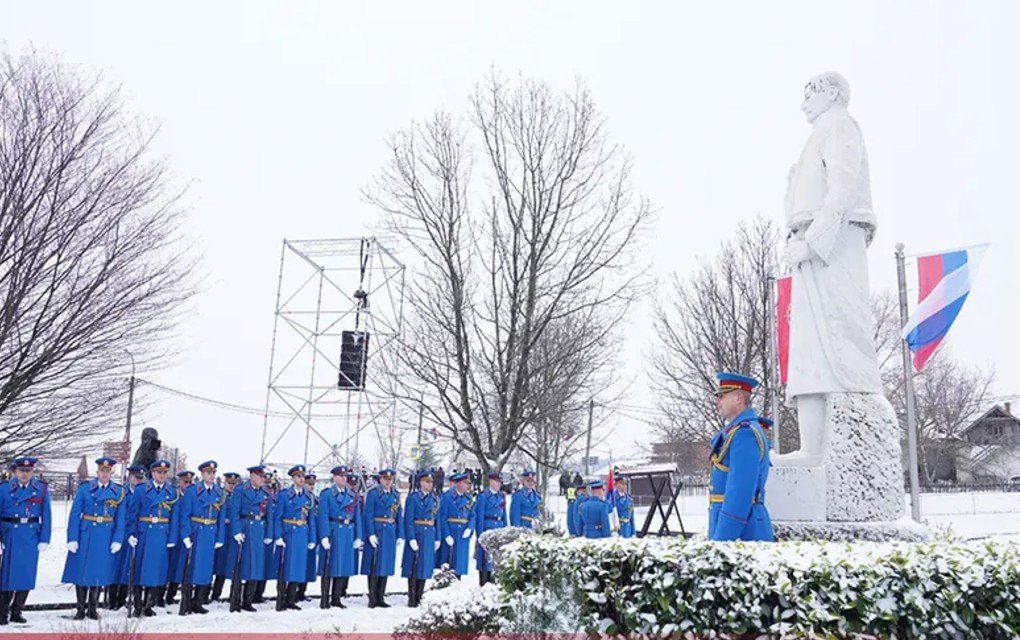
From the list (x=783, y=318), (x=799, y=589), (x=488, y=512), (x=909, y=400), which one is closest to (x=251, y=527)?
(x=488, y=512)

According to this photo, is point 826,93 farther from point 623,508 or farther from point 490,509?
point 623,508

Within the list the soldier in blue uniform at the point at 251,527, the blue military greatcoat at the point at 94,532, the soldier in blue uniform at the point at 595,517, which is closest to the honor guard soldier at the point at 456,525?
Answer: the soldier in blue uniform at the point at 595,517

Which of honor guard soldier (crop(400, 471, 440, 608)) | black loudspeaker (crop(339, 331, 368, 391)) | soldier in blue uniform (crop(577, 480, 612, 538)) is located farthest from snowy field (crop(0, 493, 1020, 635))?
black loudspeaker (crop(339, 331, 368, 391))

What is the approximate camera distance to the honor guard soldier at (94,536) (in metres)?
9.56

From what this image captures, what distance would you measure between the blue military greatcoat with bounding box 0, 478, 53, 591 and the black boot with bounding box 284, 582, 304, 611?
123 inches

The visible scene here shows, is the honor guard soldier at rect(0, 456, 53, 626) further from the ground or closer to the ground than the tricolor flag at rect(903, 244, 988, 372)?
closer to the ground

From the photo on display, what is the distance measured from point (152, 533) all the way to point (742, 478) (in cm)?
808

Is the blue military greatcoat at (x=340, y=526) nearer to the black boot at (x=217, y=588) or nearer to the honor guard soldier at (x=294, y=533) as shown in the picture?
the honor guard soldier at (x=294, y=533)

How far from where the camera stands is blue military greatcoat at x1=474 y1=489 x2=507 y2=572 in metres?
13.1

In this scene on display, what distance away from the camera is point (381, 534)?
11773 mm

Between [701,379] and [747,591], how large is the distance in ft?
54.0

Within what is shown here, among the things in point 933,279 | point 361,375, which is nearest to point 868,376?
point 933,279

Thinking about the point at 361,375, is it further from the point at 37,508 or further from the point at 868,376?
the point at 868,376

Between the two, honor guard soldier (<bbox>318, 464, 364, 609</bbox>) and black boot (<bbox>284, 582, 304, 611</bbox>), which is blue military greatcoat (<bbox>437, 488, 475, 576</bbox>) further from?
black boot (<bbox>284, 582, 304, 611</bbox>)
